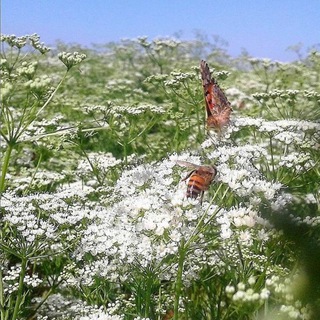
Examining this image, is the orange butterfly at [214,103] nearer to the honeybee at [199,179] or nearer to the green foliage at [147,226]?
the green foliage at [147,226]

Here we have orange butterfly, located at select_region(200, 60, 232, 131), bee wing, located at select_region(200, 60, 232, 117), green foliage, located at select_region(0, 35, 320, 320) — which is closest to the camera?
green foliage, located at select_region(0, 35, 320, 320)

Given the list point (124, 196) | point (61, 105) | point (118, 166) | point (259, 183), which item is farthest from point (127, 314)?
point (61, 105)

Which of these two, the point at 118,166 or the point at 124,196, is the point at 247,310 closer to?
the point at 124,196

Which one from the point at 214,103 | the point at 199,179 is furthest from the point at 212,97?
the point at 199,179

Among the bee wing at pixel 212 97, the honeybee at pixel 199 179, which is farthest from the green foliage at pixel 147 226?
the bee wing at pixel 212 97

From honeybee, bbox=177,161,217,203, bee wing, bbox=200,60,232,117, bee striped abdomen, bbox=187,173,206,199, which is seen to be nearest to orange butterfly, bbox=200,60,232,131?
bee wing, bbox=200,60,232,117

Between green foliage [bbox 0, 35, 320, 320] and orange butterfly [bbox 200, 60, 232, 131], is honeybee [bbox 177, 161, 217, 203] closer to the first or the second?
green foliage [bbox 0, 35, 320, 320]

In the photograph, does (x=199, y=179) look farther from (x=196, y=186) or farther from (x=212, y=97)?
A: (x=212, y=97)
